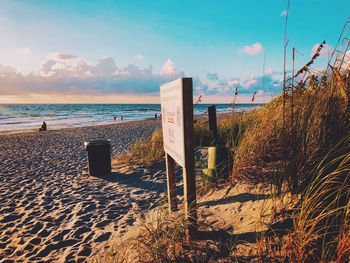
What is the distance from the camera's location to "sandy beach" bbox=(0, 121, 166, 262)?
122 inches

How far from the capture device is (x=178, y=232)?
259 centimetres

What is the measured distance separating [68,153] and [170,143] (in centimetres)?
760

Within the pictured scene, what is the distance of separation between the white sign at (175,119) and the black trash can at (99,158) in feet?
10.3

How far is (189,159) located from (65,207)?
9.38 feet

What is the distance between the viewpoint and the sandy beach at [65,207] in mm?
3089

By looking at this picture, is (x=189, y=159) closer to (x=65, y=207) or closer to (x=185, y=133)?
(x=185, y=133)

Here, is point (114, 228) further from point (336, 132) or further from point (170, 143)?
point (336, 132)

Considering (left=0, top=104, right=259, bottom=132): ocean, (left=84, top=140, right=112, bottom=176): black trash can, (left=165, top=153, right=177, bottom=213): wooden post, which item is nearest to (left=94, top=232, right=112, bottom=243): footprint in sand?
(left=165, top=153, right=177, bottom=213): wooden post

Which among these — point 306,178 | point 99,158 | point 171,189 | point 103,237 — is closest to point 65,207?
point 103,237

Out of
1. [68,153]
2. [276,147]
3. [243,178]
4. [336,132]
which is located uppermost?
[336,132]

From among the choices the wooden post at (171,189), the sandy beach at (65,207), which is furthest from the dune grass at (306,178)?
the sandy beach at (65,207)

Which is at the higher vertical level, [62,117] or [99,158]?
[99,158]

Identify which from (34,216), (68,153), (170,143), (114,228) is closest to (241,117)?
(170,143)

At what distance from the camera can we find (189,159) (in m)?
2.54
